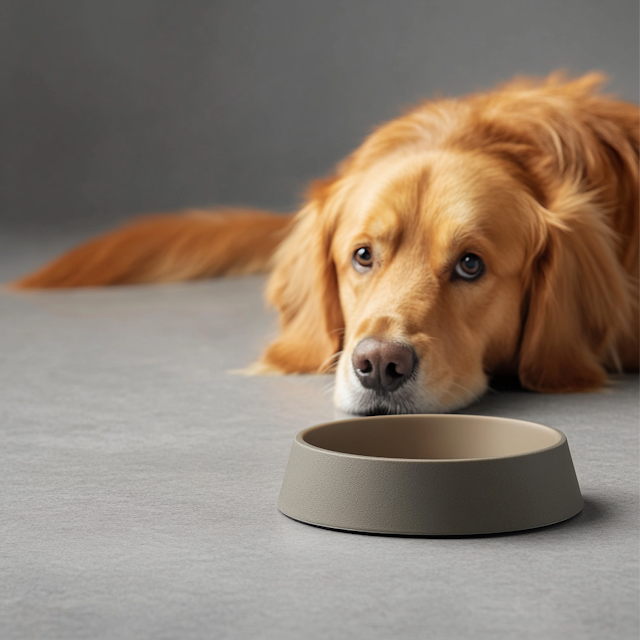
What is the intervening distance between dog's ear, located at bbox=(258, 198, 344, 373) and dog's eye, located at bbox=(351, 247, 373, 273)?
212 mm

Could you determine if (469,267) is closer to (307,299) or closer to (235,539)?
(307,299)

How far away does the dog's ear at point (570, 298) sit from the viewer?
2541mm

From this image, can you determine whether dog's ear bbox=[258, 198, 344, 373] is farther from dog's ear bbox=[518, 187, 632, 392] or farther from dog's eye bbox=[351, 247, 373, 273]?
dog's ear bbox=[518, 187, 632, 392]

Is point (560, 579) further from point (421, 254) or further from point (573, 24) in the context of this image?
point (573, 24)

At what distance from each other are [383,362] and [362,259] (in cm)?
39

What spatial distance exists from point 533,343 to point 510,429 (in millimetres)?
832

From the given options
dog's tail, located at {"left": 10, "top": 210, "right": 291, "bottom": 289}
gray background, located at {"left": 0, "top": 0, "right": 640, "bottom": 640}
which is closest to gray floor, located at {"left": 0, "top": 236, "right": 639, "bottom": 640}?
gray background, located at {"left": 0, "top": 0, "right": 640, "bottom": 640}

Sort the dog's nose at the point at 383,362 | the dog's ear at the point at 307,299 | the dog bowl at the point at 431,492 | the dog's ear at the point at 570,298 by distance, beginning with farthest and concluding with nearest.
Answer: the dog's ear at the point at 307,299
the dog's ear at the point at 570,298
the dog's nose at the point at 383,362
the dog bowl at the point at 431,492

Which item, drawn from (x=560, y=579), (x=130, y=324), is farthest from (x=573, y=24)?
(x=560, y=579)

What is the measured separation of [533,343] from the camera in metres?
2.55

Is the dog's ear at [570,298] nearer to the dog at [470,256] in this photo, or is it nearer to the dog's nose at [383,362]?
the dog at [470,256]

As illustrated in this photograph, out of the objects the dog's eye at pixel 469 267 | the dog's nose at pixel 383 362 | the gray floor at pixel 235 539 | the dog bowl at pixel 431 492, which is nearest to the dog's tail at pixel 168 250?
the gray floor at pixel 235 539

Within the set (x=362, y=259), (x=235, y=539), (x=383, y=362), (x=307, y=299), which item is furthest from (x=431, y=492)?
(x=307, y=299)

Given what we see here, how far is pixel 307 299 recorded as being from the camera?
285cm
